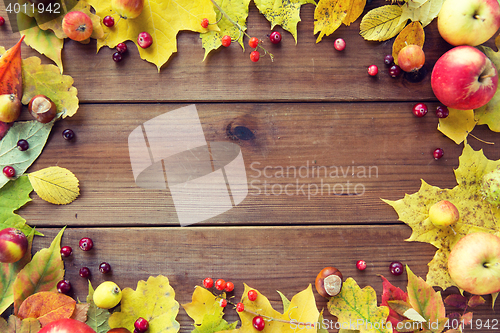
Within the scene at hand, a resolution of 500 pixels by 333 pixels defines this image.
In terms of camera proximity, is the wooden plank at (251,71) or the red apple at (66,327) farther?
the wooden plank at (251,71)

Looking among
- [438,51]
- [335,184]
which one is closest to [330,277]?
[335,184]

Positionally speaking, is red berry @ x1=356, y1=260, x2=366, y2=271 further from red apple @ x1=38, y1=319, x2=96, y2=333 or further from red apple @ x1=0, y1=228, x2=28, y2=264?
red apple @ x1=0, y1=228, x2=28, y2=264

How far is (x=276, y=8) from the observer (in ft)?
2.48

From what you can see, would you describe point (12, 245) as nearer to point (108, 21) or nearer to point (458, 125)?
point (108, 21)

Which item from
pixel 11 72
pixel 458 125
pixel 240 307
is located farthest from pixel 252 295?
pixel 11 72

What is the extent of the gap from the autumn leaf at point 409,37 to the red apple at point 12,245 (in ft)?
3.24

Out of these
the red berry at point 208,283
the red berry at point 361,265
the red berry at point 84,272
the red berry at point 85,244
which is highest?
the red berry at point 361,265

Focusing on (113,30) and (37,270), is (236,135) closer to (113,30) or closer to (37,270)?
(113,30)

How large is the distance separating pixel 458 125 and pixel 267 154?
476mm

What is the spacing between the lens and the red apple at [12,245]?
2.29 feet

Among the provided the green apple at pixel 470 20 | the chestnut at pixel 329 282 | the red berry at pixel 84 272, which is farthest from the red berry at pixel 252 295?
the green apple at pixel 470 20

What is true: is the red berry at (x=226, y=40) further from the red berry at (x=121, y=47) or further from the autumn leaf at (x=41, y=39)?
the autumn leaf at (x=41, y=39)

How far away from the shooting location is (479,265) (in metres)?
0.70

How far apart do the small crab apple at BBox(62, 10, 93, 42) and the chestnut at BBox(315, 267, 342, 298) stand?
798 millimetres
